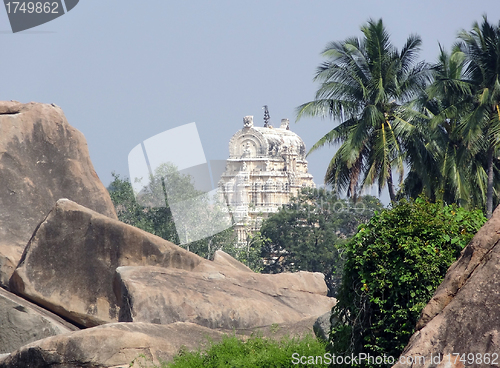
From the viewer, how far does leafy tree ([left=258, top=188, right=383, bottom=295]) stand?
1865 inches

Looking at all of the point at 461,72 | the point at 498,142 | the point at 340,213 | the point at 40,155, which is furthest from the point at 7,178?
the point at 340,213

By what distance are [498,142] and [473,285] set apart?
47.7 ft

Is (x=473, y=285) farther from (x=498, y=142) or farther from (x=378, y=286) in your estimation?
(x=498, y=142)

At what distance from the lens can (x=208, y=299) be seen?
41.5ft

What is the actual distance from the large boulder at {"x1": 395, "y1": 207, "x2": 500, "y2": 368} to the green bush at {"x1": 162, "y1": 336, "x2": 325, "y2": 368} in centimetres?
419

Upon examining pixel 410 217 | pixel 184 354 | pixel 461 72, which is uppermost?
pixel 461 72

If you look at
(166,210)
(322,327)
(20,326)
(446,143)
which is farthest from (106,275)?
(166,210)

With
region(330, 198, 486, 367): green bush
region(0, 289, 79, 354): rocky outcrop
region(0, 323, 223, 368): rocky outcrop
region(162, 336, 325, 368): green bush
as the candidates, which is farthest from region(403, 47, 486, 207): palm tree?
region(330, 198, 486, 367): green bush

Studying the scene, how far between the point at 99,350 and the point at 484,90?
13592mm

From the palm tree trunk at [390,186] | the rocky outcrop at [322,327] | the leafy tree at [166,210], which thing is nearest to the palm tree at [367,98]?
the palm tree trunk at [390,186]

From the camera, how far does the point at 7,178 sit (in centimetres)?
1427

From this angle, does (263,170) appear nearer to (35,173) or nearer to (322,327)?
(35,173)

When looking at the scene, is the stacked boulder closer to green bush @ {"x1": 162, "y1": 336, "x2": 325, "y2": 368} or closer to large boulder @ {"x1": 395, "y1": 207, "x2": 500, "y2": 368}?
green bush @ {"x1": 162, "y1": 336, "x2": 325, "y2": 368}

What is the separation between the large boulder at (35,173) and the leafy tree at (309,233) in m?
31.7
